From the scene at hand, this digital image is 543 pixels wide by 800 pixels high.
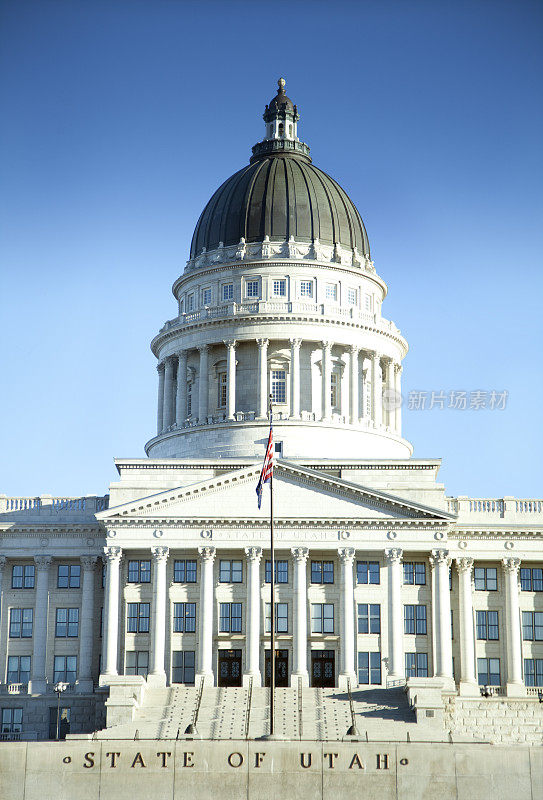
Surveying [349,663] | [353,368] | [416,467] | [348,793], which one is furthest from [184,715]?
[353,368]

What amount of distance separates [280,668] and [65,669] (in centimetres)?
1381

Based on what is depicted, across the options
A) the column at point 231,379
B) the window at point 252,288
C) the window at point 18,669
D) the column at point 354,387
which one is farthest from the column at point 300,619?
the window at point 252,288

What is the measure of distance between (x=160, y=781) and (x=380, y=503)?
99.9 ft

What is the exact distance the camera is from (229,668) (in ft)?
260

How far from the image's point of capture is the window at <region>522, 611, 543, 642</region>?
84000mm

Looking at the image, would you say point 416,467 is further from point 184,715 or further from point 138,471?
point 184,715

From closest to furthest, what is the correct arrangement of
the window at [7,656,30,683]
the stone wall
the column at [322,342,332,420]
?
the stone wall
the window at [7,656,30,683]
the column at [322,342,332,420]

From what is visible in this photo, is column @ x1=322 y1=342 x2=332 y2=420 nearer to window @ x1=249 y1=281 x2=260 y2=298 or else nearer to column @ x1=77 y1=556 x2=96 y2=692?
window @ x1=249 y1=281 x2=260 y2=298

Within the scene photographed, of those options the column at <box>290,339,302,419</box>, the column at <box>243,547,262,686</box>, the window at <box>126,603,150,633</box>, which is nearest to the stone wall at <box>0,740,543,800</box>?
the column at <box>243,547,262,686</box>

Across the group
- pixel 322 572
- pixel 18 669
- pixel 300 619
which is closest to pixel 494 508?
pixel 322 572

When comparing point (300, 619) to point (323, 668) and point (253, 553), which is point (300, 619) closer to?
point (323, 668)

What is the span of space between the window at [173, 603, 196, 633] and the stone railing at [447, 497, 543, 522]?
17664 mm

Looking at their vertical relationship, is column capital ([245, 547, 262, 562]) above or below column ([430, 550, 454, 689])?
above

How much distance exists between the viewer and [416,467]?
85625mm
